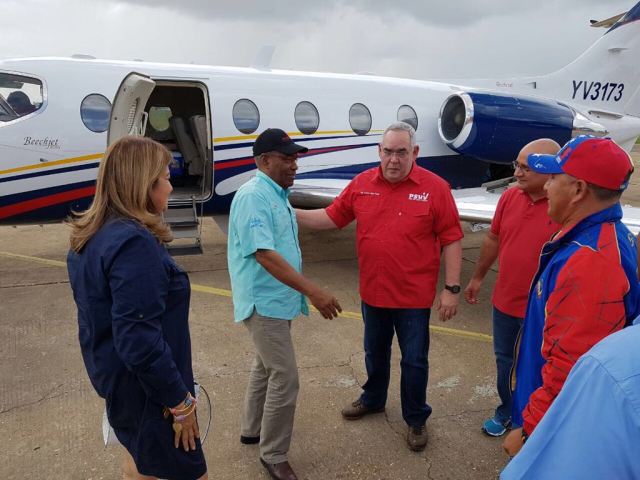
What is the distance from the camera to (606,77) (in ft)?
35.4

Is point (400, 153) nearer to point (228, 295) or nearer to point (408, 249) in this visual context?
point (408, 249)

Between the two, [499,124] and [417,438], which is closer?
[417,438]

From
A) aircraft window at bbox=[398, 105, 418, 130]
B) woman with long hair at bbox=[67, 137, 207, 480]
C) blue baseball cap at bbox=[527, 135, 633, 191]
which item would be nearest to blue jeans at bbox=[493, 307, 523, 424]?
blue baseball cap at bbox=[527, 135, 633, 191]

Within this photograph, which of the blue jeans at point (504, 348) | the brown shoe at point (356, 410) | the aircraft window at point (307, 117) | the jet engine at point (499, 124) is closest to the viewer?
the blue jeans at point (504, 348)

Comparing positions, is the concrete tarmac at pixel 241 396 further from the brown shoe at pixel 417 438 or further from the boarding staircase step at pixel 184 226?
the boarding staircase step at pixel 184 226

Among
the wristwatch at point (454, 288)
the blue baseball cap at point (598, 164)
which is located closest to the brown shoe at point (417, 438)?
the wristwatch at point (454, 288)

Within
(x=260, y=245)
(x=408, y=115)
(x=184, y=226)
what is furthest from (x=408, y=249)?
(x=408, y=115)

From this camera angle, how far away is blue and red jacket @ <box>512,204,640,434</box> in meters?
1.60

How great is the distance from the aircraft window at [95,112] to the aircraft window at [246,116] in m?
1.60

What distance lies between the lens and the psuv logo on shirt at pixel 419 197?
10.2ft

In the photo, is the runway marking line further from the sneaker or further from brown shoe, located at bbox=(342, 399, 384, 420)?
brown shoe, located at bbox=(342, 399, 384, 420)

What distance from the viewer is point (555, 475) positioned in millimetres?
895

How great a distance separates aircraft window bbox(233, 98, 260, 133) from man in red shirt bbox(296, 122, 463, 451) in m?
4.00

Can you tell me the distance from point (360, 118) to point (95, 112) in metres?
3.75
